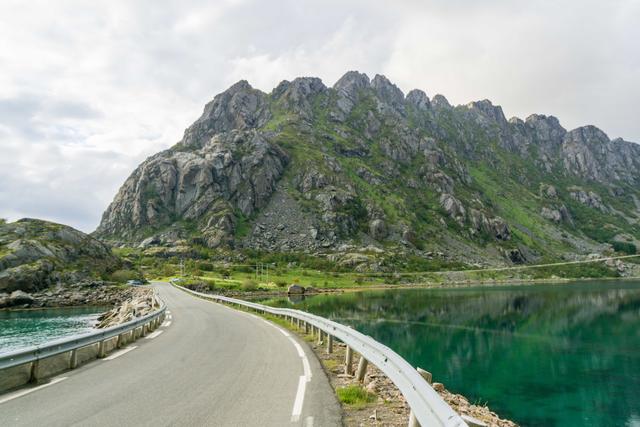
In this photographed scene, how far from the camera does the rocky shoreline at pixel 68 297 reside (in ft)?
263

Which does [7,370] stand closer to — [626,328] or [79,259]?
[626,328]

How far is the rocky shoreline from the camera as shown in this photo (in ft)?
263

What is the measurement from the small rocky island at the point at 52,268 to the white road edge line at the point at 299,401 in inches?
3227

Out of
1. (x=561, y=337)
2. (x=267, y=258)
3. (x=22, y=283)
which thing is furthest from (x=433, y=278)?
(x=22, y=283)

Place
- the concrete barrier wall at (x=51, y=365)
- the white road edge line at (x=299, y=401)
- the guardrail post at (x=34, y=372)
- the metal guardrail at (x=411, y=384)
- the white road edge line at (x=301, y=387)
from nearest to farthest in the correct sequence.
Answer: the metal guardrail at (x=411, y=384) < the white road edge line at (x=299, y=401) < the white road edge line at (x=301, y=387) < the concrete barrier wall at (x=51, y=365) < the guardrail post at (x=34, y=372)

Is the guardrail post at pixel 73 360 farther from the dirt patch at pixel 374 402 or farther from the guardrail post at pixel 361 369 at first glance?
the guardrail post at pixel 361 369

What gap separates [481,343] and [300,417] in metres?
41.5

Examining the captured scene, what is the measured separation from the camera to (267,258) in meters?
187

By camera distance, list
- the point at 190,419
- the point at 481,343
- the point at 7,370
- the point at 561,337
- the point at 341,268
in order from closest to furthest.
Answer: the point at 190,419 < the point at 7,370 < the point at 481,343 < the point at 561,337 < the point at 341,268

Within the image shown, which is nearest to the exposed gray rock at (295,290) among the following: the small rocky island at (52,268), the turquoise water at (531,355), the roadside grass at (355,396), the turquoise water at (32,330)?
the small rocky island at (52,268)

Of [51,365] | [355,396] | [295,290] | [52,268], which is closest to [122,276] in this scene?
[52,268]

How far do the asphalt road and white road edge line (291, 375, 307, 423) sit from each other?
0.07 ft

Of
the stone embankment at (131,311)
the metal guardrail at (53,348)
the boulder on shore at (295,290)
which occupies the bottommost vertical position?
the boulder on shore at (295,290)

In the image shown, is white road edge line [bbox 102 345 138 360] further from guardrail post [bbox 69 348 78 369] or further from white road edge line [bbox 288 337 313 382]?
white road edge line [bbox 288 337 313 382]
